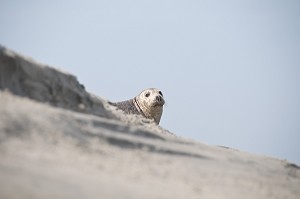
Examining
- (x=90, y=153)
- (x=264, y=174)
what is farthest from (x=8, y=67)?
(x=264, y=174)

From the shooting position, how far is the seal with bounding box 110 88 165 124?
14383 mm

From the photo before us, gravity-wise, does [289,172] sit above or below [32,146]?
above

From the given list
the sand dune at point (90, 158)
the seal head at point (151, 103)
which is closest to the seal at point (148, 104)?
the seal head at point (151, 103)

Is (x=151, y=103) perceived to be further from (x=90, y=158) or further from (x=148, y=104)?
(x=90, y=158)

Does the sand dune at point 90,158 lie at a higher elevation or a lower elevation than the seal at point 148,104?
lower

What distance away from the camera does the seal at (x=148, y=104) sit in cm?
1438

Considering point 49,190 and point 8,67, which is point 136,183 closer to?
point 49,190

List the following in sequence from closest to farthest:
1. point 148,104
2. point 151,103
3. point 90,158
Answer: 1. point 90,158
2. point 151,103
3. point 148,104

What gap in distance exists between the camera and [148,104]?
14523 mm

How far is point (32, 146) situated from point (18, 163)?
544mm

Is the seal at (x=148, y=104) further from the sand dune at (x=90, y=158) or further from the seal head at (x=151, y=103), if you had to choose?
the sand dune at (x=90, y=158)

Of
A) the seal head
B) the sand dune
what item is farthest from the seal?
the sand dune

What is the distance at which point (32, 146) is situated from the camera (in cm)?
384

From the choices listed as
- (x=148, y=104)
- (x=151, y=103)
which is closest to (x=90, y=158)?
(x=151, y=103)
